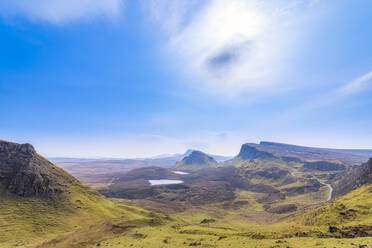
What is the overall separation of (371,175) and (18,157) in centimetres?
19766

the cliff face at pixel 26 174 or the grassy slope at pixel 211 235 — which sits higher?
the cliff face at pixel 26 174

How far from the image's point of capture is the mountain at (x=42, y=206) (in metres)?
63.4

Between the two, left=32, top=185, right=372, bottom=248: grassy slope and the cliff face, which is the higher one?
the cliff face

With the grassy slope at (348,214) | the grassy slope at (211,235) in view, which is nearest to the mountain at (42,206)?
the grassy slope at (211,235)

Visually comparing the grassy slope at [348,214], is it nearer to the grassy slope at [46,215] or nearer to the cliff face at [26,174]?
the grassy slope at [46,215]

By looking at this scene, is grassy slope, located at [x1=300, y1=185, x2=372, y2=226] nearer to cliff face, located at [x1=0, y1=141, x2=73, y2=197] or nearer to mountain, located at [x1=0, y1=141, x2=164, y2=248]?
mountain, located at [x1=0, y1=141, x2=164, y2=248]

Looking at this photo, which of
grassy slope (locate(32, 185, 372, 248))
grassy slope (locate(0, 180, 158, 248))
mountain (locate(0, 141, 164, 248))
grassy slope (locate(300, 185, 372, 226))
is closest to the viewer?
grassy slope (locate(32, 185, 372, 248))

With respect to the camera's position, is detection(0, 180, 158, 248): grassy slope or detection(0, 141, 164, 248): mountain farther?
detection(0, 141, 164, 248): mountain

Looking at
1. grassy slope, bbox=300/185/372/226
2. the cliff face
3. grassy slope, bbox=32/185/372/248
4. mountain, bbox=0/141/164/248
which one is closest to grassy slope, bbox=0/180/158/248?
mountain, bbox=0/141/164/248

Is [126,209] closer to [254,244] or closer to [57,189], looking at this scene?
[57,189]

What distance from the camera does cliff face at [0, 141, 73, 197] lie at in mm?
83688

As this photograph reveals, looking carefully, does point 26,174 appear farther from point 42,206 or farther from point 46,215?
point 46,215

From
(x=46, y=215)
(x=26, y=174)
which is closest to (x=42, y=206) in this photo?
(x=46, y=215)

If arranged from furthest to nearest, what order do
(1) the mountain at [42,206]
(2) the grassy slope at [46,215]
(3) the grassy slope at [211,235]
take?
1. (1) the mountain at [42,206]
2. (2) the grassy slope at [46,215]
3. (3) the grassy slope at [211,235]
